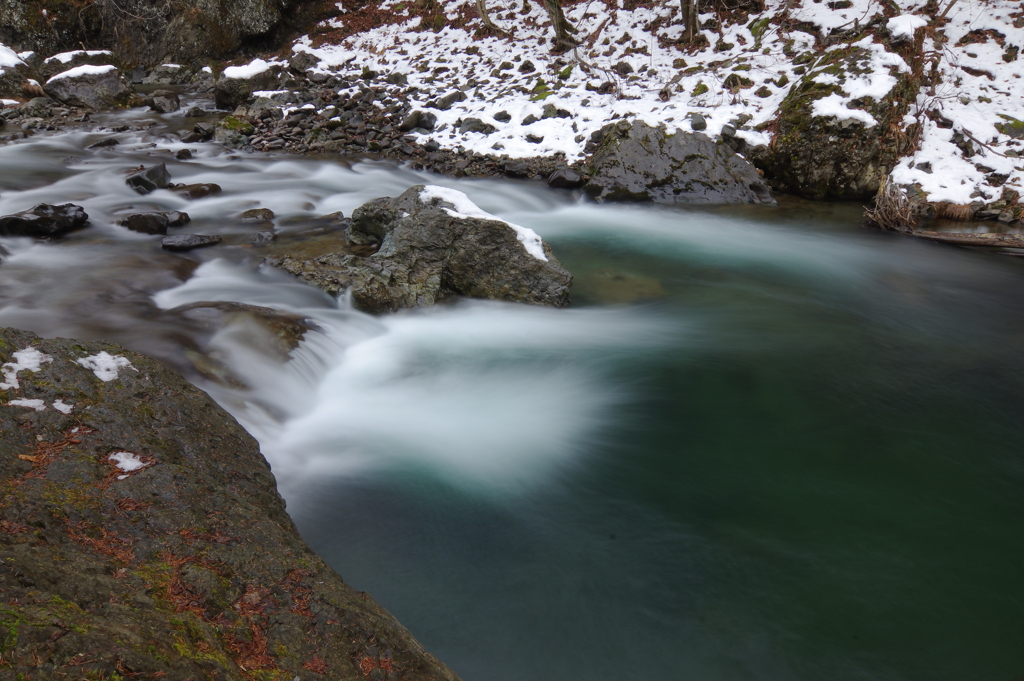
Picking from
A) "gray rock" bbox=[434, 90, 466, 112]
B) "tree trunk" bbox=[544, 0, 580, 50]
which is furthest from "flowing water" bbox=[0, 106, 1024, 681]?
"tree trunk" bbox=[544, 0, 580, 50]

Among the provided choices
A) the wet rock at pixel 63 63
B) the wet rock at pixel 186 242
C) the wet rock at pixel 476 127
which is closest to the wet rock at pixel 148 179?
the wet rock at pixel 186 242

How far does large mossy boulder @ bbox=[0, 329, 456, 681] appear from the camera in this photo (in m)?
1.53

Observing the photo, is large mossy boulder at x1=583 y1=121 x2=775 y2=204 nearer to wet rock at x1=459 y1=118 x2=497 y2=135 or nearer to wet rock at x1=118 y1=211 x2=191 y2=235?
wet rock at x1=459 y1=118 x2=497 y2=135

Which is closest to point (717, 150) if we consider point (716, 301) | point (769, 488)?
point (716, 301)

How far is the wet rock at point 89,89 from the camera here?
1434cm

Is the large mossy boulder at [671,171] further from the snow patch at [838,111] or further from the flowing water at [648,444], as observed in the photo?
the flowing water at [648,444]

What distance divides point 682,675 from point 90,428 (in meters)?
2.77

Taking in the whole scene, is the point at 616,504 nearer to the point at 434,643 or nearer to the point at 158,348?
the point at 434,643

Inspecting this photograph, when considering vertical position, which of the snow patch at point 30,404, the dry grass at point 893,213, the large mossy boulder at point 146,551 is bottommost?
the large mossy boulder at point 146,551

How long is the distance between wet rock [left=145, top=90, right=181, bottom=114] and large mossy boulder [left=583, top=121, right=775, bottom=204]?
10627 mm

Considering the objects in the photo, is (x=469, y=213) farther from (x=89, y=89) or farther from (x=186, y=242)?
(x=89, y=89)

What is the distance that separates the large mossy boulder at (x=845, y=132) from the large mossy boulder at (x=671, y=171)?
62cm

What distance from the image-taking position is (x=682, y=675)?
2.82 m

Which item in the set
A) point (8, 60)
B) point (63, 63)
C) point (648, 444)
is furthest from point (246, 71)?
point (648, 444)
